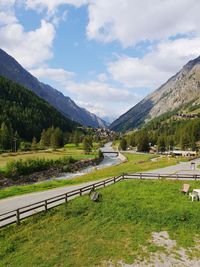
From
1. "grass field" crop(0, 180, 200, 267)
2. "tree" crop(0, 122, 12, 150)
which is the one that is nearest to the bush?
"grass field" crop(0, 180, 200, 267)

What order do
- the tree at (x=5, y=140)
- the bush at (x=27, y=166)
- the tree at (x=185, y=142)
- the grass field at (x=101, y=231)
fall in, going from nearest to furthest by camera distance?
the grass field at (x=101, y=231) → the bush at (x=27, y=166) → the tree at (x=5, y=140) → the tree at (x=185, y=142)

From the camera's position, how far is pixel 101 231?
26.6 metres

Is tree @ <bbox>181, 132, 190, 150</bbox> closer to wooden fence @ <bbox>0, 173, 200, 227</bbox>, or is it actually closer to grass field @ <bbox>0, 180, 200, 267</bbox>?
wooden fence @ <bbox>0, 173, 200, 227</bbox>

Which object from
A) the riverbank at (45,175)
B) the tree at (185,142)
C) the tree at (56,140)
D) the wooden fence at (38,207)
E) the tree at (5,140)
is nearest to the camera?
the wooden fence at (38,207)

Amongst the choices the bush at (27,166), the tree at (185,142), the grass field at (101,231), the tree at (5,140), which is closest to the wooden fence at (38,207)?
the grass field at (101,231)

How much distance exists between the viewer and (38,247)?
23062 mm

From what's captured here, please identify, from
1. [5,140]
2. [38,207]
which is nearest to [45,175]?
[38,207]

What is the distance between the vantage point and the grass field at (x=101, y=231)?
21.6m

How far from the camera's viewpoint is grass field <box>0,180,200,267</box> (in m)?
21.6

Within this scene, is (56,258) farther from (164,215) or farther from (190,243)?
(164,215)

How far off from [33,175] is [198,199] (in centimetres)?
5743

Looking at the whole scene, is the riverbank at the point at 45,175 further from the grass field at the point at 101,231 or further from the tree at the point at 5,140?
the tree at the point at 5,140

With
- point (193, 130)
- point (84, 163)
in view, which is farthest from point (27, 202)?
point (193, 130)

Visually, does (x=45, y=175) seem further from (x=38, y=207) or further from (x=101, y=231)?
(x=101, y=231)
